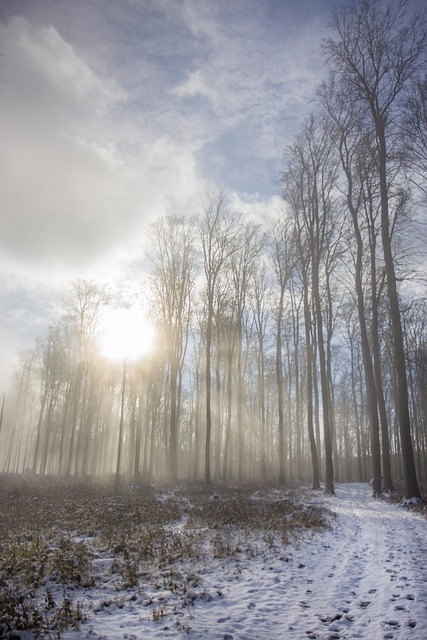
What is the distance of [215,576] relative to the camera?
547 cm

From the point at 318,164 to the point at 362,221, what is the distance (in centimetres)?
385

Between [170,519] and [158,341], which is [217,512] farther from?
[158,341]

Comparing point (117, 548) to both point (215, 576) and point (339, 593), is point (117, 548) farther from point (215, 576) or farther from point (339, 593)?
point (339, 593)

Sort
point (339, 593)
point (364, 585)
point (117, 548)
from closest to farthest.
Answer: point (339, 593) < point (364, 585) < point (117, 548)

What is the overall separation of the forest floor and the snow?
2cm

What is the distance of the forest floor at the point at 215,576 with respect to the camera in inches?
152

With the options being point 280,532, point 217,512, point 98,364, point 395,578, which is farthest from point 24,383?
point 395,578

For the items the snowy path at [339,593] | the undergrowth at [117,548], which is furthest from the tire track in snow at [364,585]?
the undergrowth at [117,548]

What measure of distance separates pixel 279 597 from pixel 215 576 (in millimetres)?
1216

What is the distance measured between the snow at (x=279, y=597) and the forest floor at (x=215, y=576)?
19mm

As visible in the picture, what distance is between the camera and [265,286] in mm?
27203

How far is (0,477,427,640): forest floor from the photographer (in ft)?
12.7

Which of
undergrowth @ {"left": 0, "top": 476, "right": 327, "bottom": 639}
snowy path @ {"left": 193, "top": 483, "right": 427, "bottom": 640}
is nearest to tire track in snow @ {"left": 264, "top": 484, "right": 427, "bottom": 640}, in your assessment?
snowy path @ {"left": 193, "top": 483, "right": 427, "bottom": 640}

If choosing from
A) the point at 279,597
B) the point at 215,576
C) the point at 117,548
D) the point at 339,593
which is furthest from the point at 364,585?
the point at 117,548
